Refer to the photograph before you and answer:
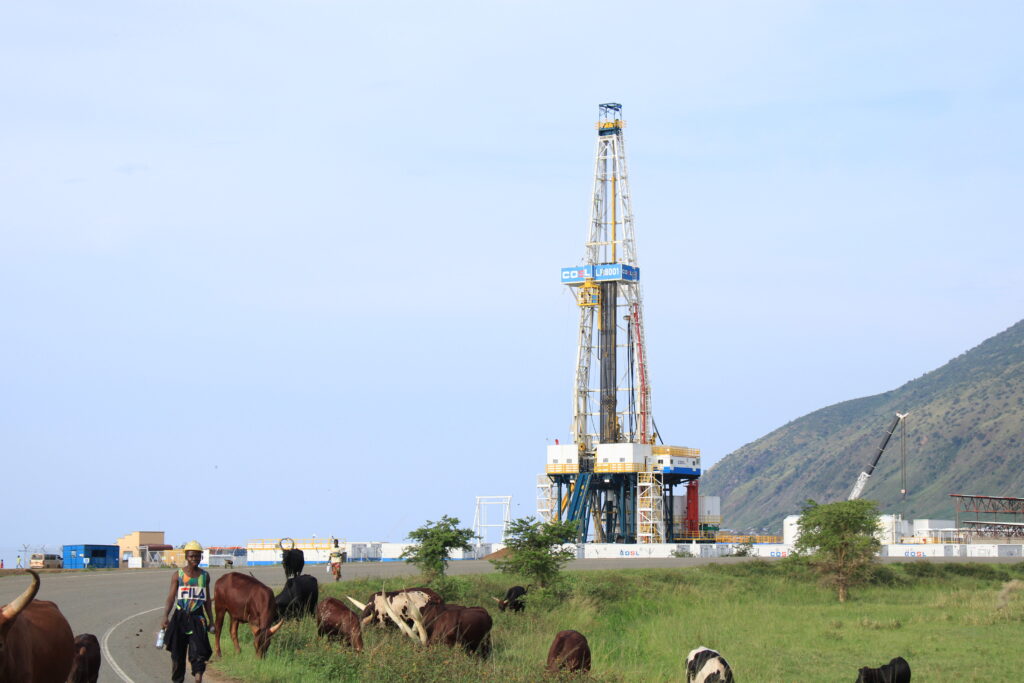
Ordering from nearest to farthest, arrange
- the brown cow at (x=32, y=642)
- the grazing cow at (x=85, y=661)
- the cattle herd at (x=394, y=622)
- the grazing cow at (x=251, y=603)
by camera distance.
Result: the brown cow at (x=32, y=642) < the grazing cow at (x=85, y=661) < the grazing cow at (x=251, y=603) < the cattle herd at (x=394, y=622)

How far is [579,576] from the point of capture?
5138 cm

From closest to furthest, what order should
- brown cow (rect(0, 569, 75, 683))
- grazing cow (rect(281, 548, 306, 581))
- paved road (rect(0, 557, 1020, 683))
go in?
brown cow (rect(0, 569, 75, 683)) → paved road (rect(0, 557, 1020, 683)) → grazing cow (rect(281, 548, 306, 581))

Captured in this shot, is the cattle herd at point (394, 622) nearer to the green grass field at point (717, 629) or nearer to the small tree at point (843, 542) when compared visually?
the green grass field at point (717, 629)

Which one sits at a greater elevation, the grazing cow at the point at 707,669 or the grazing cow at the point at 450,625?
the grazing cow at the point at 450,625

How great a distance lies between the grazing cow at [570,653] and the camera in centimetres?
2186

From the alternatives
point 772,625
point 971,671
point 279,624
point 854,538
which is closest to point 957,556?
point 854,538

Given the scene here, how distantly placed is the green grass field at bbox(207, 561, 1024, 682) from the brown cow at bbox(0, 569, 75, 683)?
7373 millimetres

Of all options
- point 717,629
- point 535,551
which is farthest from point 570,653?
point 535,551

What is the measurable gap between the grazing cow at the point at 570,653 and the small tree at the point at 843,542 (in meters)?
32.0

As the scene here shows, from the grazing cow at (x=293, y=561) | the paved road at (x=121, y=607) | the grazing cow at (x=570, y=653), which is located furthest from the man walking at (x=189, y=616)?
the grazing cow at (x=293, y=561)

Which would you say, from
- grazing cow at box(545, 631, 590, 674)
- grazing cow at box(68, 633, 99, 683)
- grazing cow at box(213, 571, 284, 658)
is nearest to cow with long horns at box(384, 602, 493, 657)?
grazing cow at box(545, 631, 590, 674)

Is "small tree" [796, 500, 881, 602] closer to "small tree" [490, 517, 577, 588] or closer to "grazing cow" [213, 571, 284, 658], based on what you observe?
"small tree" [490, 517, 577, 588]

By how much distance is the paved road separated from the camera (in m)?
22.5

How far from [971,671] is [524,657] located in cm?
1146
